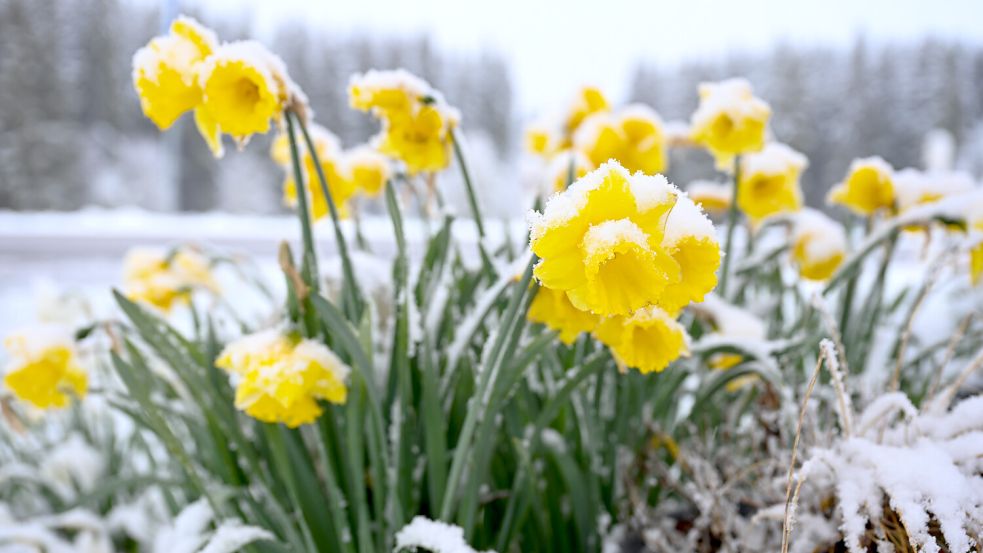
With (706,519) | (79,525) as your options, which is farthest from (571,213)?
(79,525)

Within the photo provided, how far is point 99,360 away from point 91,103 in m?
19.6

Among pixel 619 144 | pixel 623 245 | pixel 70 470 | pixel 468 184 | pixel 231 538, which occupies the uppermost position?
pixel 619 144

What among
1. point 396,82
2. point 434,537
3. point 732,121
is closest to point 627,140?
point 732,121

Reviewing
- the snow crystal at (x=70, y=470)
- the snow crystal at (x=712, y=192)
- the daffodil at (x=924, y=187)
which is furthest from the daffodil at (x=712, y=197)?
the snow crystal at (x=70, y=470)

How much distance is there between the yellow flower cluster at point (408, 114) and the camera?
2.13 ft

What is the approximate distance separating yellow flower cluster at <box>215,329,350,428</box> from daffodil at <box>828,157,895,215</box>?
0.69 metres

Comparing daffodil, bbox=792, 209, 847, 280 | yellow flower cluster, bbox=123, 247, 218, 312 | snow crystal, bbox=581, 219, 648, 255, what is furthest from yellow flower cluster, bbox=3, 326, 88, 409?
daffodil, bbox=792, 209, 847, 280

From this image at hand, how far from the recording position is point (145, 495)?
1.16 meters

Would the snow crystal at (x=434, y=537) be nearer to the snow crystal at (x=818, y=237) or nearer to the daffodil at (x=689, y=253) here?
the daffodil at (x=689, y=253)

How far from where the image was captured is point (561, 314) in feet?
1.54

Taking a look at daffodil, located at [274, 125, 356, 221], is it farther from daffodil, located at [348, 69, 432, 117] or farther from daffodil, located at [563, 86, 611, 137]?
daffodil, located at [563, 86, 611, 137]

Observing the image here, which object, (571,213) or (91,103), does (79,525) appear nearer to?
(571,213)

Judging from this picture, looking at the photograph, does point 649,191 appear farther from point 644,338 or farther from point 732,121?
point 732,121

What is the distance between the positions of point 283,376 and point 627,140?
55cm
